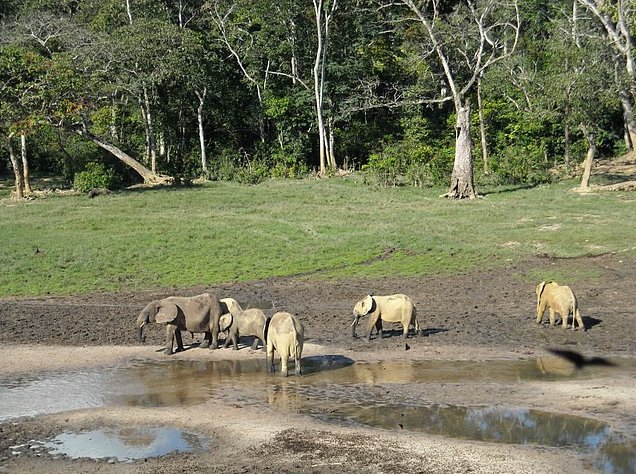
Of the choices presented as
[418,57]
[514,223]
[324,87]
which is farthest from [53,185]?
[514,223]

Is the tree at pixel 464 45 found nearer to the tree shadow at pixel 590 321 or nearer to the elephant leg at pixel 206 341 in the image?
the tree shadow at pixel 590 321

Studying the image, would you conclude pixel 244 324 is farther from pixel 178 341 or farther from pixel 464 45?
pixel 464 45

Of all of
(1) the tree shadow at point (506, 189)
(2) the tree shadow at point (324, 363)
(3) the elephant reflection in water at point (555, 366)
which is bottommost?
(3) the elephant reflection in water at point (555, 366)

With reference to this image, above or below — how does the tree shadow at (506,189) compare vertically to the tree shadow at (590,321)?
above

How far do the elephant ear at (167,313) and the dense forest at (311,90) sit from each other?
26354 millimetres

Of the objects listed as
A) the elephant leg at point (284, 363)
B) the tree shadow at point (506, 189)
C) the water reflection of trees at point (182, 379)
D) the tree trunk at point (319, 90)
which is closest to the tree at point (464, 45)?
the tree shadow at point (506, 189)

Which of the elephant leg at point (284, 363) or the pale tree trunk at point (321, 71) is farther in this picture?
the pale tree trunk at point (321, 71)

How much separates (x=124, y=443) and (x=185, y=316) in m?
6.68

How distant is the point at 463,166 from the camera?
146ft

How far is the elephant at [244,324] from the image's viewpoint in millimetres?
19828

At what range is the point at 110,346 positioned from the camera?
68.4ft

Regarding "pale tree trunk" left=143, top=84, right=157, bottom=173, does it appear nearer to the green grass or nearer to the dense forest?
the dense forest

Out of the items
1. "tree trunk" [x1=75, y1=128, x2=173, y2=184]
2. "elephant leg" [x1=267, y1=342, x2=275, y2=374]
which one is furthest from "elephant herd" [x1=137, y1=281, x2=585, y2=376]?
"tree trunk" [x1=75, y1=128, x2=173, y2=184]

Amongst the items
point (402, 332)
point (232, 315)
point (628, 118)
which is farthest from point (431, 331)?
point (628, 118)
